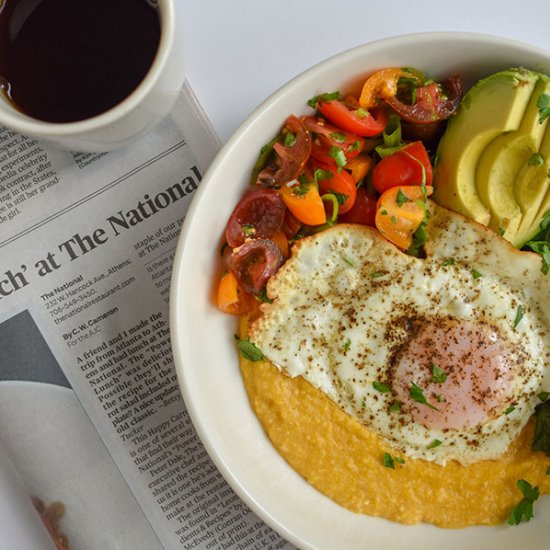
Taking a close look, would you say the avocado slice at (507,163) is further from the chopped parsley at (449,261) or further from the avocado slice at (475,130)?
the chopped parsley at (449,261)

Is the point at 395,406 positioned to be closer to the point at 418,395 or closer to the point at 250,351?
the point at 418,395

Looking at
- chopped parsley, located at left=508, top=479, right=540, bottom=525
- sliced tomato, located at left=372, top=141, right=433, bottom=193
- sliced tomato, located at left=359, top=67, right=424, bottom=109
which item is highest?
sliced tomato, located at left=359, top=67, right=424, bottom=109

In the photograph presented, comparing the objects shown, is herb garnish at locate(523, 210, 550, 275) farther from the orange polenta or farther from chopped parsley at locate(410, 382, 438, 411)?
the orange polenta

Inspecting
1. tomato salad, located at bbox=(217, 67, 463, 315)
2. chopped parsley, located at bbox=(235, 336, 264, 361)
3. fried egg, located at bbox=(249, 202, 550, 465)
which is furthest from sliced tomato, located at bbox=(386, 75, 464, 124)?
chopped parsley, located at bbox=(235, 336, 264, 361)

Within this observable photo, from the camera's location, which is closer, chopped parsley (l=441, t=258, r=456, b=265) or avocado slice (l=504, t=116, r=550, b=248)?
avocado slice (l=504, t=116, r=550, b=248)

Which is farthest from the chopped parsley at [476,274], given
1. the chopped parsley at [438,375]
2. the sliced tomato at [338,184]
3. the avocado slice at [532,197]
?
the sliced tomato at [338,184]

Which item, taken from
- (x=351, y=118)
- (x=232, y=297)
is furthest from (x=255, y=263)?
(x=351, y=118)
